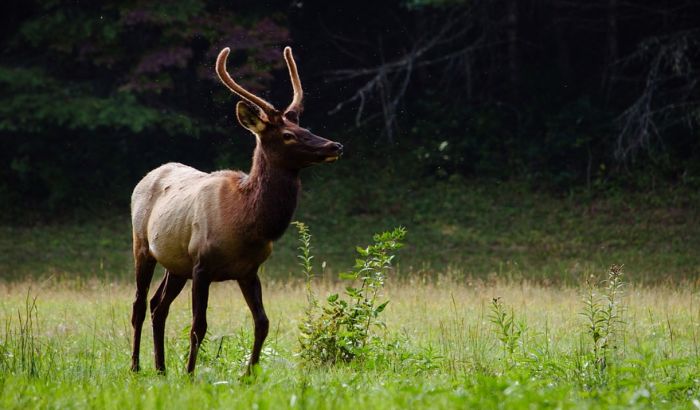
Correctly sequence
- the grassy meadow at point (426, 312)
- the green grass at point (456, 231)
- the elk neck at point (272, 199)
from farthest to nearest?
the green grass at point (456, 231), the elk neck at point (272, 199), the grassy meadow at point (426, 312)

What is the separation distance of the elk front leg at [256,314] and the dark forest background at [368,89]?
1311 cm

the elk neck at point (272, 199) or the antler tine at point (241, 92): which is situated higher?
the antler tine at point (241, 92)

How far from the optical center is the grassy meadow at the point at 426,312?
545cm

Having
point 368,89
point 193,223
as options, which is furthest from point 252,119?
point 368,89

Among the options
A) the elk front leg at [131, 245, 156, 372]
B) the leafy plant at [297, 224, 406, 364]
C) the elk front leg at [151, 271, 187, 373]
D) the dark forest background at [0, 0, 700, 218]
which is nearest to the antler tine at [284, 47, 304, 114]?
the leafy plant at [297, 224, 406, 364]

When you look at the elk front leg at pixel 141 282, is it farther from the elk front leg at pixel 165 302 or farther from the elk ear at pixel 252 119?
the elk ear at pixel 252 119

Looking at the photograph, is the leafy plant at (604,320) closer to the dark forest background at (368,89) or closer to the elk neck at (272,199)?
the elk neck at (272,199)

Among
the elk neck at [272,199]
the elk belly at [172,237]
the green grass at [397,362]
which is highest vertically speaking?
the elk neck at [272,199]

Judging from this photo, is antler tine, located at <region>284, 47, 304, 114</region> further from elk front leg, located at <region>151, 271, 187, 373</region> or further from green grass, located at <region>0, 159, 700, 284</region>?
green grass, located at <region>0, 159, 700, 284</region>

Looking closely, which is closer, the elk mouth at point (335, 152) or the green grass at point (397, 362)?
the green grass at point (397, 362)

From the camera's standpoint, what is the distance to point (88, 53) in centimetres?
2073

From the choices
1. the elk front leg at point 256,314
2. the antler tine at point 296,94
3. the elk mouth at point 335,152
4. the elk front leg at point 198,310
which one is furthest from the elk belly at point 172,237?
the elk mouth at point 335,152

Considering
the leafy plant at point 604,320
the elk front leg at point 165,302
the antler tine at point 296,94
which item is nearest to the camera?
the leafy plant at point 604,320

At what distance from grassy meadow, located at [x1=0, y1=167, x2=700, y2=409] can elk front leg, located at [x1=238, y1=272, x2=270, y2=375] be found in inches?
4.7
